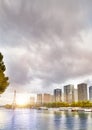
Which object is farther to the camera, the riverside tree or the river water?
the river water

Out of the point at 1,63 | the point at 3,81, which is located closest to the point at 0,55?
the point at 1,63

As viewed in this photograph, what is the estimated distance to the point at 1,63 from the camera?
53.3m

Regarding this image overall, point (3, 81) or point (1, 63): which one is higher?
point (1, 63)

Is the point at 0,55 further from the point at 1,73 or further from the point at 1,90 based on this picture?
the point at 1,90

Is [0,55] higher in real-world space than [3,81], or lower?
higher

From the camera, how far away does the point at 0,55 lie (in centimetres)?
5325

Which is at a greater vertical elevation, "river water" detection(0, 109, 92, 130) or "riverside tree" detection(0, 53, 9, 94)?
"riverside tree" detection(0, 53, 9, 94)

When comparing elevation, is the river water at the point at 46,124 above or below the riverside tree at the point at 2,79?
below

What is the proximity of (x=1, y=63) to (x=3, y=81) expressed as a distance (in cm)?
389

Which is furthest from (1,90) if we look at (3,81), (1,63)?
(1,63)

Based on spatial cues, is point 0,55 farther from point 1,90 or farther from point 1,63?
point 1,90

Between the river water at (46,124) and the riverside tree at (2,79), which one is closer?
the riverside tree at (2,79)

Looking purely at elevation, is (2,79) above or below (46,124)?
above

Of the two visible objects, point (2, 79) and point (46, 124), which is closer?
point (2, 79)
